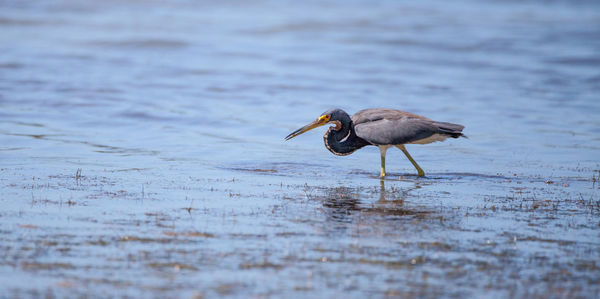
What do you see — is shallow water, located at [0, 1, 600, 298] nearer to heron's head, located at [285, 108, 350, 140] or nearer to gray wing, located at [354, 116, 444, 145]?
gray wing, located at [354, 116, 444, 145]

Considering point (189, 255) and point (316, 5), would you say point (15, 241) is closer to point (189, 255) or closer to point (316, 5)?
point (189, 255)

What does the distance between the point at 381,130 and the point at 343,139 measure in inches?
22.0

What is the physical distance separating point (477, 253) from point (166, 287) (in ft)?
8.51

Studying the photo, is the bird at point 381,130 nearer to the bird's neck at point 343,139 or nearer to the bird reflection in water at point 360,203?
the bird's neck at point 343,139

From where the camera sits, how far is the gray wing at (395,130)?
10.7m

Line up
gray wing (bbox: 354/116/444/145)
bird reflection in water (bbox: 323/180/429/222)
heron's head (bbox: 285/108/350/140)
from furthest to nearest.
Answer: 1. heron's head (bbox: 285/108/350/140)
2. gray wing (bbox: 354/116/444/145)
3. bird reflection in water (bbox: 323/180/429/222)

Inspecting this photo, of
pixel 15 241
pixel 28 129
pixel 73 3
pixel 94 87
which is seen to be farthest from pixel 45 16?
pixel 15 241

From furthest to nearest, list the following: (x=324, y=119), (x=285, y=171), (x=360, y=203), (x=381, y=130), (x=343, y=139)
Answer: (x=285, y=171), (x=343, y=139), (x=324, y=119), (x=381, y=130), (x=360, y=203)

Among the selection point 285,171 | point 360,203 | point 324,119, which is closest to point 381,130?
point 324,119

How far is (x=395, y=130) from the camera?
10.7 meters

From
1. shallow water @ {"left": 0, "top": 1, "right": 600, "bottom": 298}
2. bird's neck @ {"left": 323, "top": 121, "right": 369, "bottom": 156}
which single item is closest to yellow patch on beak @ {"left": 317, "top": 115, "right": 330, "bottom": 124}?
bird's neck @ {"left": 323, "top": 121, "right": 369, "bottom": 156}

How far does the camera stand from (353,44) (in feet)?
95.3

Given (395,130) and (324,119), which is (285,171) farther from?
(395,130)

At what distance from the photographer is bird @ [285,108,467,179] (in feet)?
35.1
